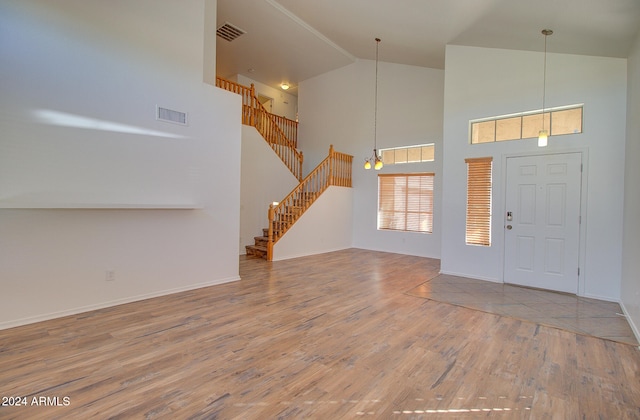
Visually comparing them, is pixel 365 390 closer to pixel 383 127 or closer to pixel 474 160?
pixel 474 160

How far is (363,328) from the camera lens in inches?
128

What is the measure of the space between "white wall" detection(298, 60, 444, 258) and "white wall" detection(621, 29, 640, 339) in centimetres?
369

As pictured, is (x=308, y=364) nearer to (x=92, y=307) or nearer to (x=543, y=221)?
(x=92, y=307)

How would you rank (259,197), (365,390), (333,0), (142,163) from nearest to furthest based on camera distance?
(365,390)
(142,163)
(333,0)
(259,197)

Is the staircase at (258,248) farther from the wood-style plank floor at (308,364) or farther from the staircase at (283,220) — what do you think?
the wood-style plank floor at (308,364)

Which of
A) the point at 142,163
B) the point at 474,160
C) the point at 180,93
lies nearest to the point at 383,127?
the point at 474,160

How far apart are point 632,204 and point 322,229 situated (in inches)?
227

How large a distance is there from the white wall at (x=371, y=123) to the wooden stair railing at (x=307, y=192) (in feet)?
1.78

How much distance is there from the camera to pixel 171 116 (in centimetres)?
425

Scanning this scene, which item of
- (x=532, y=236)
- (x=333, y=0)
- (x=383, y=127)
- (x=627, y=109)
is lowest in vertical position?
(x=532, y=236)

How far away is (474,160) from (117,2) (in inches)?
230

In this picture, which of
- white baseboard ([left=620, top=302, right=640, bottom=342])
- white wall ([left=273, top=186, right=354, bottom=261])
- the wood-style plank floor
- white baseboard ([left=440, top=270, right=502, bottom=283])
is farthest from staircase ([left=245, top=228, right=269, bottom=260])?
white baseboard ([left=620, top=302, right=640, bottom=342])

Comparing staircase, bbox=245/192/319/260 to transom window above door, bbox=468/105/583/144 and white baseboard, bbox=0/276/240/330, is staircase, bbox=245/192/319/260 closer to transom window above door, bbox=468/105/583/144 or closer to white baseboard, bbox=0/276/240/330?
white baseboard, bbox=0/276/240/330

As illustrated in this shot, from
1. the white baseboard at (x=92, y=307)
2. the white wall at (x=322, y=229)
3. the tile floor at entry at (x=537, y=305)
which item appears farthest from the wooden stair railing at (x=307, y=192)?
the tile floor at entry at (x=537, y=305)
